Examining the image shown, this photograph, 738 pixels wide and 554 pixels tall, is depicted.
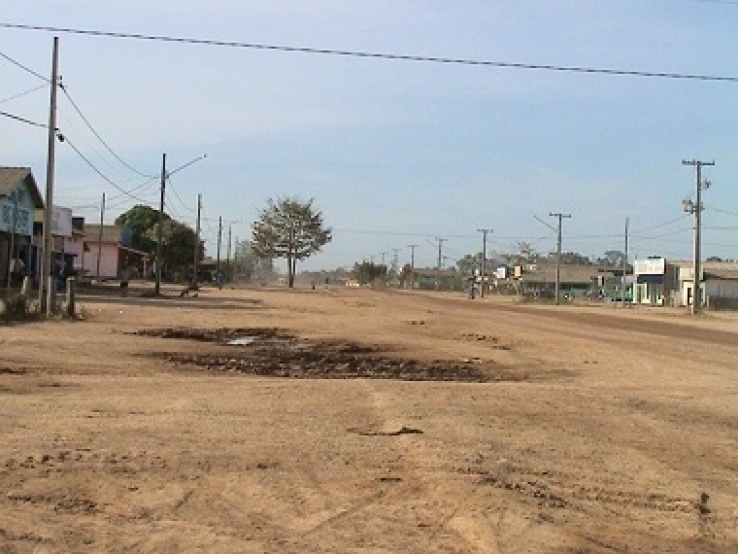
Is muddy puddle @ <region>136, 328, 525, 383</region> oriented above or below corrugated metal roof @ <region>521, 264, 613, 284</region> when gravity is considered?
below

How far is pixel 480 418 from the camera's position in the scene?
10898 mm

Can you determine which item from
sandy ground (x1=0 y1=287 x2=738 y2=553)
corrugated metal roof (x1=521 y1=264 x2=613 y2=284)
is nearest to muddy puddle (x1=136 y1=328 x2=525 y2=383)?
sandy ground (x1=0 y1=287 x2=738 y2=553)

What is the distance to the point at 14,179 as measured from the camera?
45.1 meters

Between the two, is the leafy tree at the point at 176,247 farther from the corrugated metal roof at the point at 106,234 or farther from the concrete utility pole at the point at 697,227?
the concrete utility pole at the point at 697,227

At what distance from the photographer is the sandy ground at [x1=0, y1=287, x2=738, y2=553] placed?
6262mm

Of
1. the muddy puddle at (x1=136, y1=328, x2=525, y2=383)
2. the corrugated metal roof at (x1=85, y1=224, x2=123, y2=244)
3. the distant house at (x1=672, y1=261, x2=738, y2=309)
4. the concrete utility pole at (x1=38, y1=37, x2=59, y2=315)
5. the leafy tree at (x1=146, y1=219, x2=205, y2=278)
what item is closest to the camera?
the muddy puddle at (x1=136, y1=328, x2=525, y2=383)

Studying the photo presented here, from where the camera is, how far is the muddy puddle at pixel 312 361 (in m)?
17.1

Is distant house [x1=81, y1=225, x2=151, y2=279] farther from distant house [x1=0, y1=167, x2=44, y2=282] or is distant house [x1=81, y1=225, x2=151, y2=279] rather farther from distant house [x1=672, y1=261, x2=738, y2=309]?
distant house [x1=672, y1=261, x2=738, y2=309]

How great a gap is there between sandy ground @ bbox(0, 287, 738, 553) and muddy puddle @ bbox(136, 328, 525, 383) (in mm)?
258

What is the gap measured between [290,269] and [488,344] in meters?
85.1

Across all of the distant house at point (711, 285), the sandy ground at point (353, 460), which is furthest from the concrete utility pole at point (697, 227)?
the sandy ground at point (353, 460)

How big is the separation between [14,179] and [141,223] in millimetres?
65762

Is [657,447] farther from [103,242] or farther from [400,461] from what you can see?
[103,242]

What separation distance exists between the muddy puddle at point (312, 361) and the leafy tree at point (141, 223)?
85097 mm
